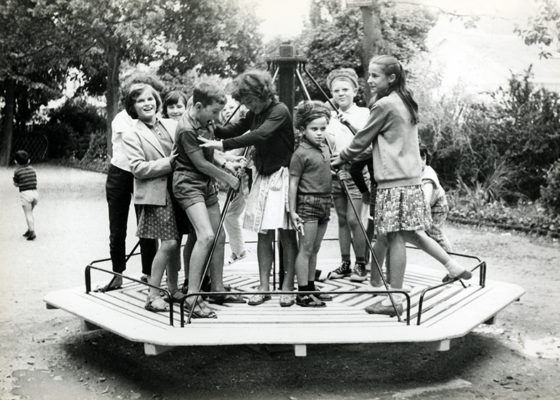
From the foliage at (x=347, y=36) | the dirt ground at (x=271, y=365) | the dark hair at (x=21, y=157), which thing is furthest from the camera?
the foliage at (x=347, y=36)

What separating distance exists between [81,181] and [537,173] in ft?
30.2

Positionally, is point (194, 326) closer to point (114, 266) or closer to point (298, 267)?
point (298, 267)

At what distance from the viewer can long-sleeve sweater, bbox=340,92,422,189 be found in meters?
3.74

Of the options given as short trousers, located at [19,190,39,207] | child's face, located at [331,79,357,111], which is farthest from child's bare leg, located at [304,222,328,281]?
short trousers, located at [19,190,39,207]

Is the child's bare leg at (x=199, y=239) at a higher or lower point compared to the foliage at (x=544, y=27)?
lower

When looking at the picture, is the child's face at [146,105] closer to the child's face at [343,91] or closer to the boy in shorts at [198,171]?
the boy in shorts at [198,171]

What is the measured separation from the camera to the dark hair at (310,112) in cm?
396

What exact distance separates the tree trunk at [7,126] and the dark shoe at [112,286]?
12.5 metres

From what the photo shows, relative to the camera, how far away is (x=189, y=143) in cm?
376

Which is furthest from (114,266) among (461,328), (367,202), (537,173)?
(537,173)

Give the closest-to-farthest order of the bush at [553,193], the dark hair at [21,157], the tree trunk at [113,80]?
the dark hair at [21,157] < the bush at [553,193] < the tree trunk at [113,80]

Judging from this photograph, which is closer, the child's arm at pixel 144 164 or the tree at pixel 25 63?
the child's arm at pixel 144 164

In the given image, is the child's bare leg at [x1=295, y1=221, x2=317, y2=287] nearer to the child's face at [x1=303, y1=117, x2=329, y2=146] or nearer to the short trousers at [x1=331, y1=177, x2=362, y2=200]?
the child's face at [x1=303, y1=117, x2=329, y2=146]

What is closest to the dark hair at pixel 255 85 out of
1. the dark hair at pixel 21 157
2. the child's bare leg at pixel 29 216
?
the child's bare leg at pixel 29 216
